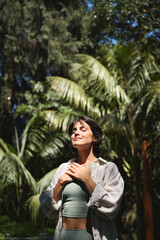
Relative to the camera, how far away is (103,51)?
9133 mm

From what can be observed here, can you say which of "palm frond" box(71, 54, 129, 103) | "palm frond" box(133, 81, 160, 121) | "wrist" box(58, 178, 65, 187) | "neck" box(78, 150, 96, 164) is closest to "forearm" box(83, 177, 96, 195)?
"wrist" box(58, 178, 65, 187)

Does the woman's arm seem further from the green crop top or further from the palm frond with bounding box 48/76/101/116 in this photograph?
the palm frond with bounding box 48/76/101/116

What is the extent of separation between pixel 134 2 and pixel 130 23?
650 millimetres

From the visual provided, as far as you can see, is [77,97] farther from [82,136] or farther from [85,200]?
[85,200]

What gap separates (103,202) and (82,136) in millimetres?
509

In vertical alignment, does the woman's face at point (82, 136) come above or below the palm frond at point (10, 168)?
above

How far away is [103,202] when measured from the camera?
71.9 inches

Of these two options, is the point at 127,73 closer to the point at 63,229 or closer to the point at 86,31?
the point at 86,31

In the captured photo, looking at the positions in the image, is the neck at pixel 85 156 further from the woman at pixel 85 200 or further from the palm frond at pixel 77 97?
the palm frond at pixel 77 97

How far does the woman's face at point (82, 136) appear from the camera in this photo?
6.95ft

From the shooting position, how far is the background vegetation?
6.45 m

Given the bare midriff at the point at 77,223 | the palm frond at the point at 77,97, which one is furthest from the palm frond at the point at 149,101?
the bare midriff at the point at 77,223

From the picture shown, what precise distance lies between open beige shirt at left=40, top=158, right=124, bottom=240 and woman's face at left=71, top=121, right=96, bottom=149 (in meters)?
0.19

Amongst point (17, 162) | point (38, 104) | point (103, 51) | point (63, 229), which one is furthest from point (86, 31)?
point (63, 229)
